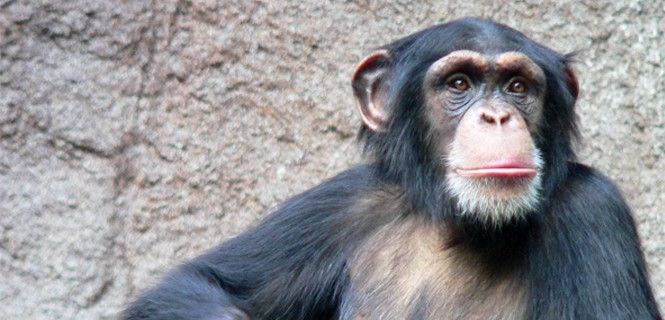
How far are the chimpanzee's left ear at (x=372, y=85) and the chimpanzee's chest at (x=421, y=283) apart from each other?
44 centimetres

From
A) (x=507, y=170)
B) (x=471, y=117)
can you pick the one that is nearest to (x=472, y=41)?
(x=471, y=117)

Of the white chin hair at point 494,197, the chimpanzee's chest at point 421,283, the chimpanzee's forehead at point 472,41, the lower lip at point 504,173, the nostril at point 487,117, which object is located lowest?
the chimpanzee's chest at point 421,283

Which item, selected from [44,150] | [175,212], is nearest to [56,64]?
[44,150]

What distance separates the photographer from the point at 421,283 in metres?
5.44

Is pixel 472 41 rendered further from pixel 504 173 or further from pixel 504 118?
pixel 504 173

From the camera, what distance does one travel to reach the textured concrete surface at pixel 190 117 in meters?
6.75

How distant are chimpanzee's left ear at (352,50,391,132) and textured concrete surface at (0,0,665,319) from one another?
1207 millimetres

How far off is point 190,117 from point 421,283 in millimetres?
1845

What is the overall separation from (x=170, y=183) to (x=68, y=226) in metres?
0.51

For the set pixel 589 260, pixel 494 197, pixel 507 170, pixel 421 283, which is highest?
pixel 507 170

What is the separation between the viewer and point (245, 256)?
580 cm

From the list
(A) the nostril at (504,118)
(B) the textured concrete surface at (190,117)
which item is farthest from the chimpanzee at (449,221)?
(B) the textured concrete surface at (190,117)

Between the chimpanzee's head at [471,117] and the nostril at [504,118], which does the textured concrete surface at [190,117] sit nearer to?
the chimpanzee's head at [471,117]

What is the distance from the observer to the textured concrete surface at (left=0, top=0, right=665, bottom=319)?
22.1 ft
